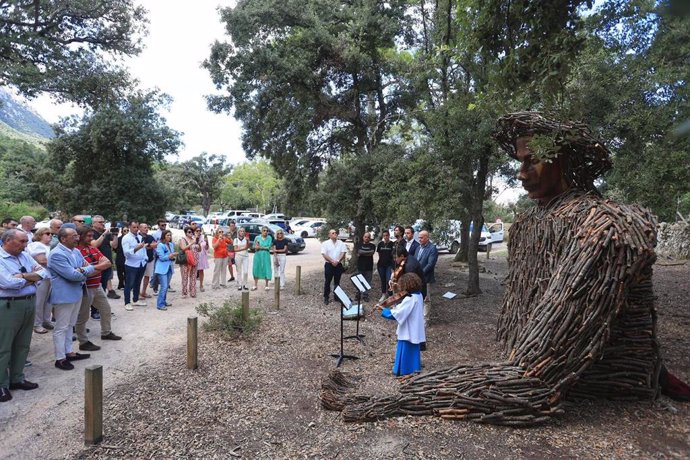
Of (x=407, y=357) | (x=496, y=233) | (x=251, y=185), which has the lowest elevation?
(x=407, y=357)

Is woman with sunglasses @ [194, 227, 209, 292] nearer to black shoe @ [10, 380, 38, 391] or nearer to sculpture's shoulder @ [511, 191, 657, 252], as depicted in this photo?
black shoe @ [10, 380, 38, 391]

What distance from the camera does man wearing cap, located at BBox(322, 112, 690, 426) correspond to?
153 inches

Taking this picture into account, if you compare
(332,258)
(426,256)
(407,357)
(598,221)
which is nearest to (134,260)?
(332,258)

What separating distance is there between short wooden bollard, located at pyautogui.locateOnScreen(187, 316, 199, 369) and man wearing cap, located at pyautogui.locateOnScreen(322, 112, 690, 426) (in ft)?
7.81

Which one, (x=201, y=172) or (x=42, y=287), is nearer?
(x=42, y=287)

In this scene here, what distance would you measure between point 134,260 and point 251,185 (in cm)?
4306

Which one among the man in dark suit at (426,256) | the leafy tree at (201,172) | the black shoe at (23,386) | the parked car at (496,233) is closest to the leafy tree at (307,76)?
the man in dark suit at (426,256)

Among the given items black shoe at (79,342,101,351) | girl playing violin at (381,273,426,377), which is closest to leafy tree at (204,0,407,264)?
girl playing violin at (381,273,426,377)

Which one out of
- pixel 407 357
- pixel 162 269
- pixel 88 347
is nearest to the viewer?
pixel 407 357

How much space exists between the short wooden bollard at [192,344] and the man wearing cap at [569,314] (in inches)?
93.7

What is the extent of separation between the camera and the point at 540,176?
5176 millimetres

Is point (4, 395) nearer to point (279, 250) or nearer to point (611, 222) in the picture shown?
point (611, 222)

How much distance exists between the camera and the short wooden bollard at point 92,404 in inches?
156

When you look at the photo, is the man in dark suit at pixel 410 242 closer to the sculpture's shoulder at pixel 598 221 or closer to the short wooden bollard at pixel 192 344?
the sculpture's shoulder at pixel 598 221
